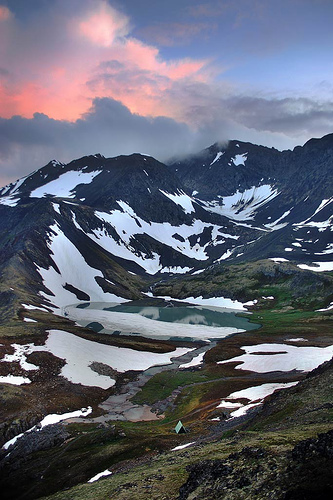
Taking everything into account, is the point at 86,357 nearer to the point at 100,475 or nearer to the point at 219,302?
the point at 100,475

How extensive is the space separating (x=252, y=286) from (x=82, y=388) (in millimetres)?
143259

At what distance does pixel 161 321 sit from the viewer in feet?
466

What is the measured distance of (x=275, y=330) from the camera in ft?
382

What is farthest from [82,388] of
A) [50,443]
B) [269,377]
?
[269,377]

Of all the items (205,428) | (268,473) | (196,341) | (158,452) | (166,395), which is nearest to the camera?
(268,473)

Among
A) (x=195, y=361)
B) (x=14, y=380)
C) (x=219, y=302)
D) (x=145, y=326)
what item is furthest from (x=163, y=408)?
(x=219, y=302)

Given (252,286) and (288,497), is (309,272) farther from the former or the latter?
(288,497)

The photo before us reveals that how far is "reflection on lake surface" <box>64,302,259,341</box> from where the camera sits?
12162cm

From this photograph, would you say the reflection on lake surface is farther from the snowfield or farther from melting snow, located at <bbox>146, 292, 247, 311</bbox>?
the snowfield

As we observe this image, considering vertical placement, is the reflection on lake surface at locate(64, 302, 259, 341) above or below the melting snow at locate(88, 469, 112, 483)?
below

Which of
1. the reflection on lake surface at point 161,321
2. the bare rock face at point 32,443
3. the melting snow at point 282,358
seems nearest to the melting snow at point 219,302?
the reflection on lake surface at point 161,321

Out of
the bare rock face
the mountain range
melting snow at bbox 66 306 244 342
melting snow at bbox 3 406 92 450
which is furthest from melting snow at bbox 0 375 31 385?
melting snow at bbox 66 306 244 342

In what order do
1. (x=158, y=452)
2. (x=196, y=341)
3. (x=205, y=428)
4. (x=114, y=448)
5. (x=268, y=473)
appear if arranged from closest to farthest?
(x=268, y=473)
(x=158, y=452)
(x=114, y=448)
(x=205, y=428)
(x=196, y=341)

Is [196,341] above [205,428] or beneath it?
beneath
